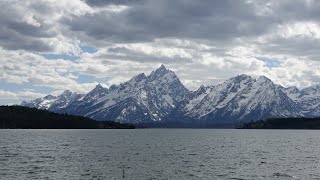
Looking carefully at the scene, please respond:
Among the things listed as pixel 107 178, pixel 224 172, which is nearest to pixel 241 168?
pixel 224 172

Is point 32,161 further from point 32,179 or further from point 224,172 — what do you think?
point 224,172

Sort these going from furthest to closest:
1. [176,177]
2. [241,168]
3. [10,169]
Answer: [241,168] → [10,169] → [176,177]

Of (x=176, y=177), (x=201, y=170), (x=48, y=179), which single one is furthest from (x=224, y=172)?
(x=48, y=179)

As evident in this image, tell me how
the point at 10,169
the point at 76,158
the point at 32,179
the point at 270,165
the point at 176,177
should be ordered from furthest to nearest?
the point at 76,158
the point at 270,165
the point at 10,169
the point at 176,177
the point at 32,179

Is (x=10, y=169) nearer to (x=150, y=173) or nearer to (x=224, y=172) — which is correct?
(x=150, y=173)

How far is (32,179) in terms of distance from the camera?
90.3 meters

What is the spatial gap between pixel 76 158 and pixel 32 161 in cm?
1419

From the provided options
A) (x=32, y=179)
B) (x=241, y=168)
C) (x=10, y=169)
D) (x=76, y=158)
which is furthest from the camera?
(x=76, y=158)

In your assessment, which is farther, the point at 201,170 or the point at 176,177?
the point at 201,170

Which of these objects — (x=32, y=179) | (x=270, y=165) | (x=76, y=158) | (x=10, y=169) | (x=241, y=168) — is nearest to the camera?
(x=32, y=179)

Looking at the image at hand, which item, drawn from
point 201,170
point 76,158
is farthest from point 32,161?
point 201,170

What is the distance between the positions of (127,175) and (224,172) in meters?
23.2

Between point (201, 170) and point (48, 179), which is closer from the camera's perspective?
point (48, 179)

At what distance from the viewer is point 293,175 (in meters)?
102
